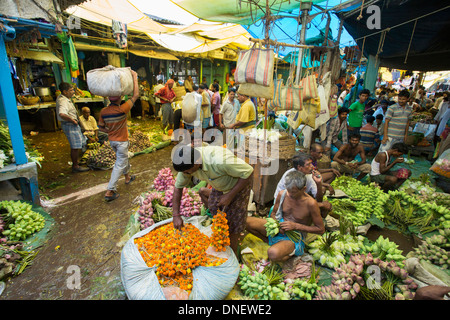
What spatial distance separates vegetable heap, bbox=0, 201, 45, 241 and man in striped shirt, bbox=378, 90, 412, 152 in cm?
711

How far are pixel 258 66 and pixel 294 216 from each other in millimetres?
2166

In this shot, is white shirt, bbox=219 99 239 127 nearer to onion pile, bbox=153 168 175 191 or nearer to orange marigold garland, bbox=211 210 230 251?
onion pile, bbox=153 168 175 191

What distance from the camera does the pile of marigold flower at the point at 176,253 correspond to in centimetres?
221

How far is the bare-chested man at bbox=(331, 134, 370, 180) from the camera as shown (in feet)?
17.0

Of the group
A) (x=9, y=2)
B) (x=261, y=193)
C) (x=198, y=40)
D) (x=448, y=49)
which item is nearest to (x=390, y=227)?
(x=261, y=193)

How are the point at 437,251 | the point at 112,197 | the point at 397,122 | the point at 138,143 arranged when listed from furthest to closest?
the point at 138,143 < the point at 397,122 < the point at 112,197 < the point at 437,251

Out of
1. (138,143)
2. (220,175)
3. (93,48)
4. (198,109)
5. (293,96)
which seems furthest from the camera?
(93,48)

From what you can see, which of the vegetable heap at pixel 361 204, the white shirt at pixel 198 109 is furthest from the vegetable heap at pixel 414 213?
the white shirt at pixel 198 109

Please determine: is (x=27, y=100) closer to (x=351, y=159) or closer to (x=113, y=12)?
(x=113, y=12)

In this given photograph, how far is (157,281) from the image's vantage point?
7.08ft

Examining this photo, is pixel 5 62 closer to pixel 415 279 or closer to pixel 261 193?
pixel 261 193

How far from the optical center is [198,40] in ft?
30.2

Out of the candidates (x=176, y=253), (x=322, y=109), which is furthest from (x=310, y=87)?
(x=176, y=253)

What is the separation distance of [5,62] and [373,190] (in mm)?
6420
